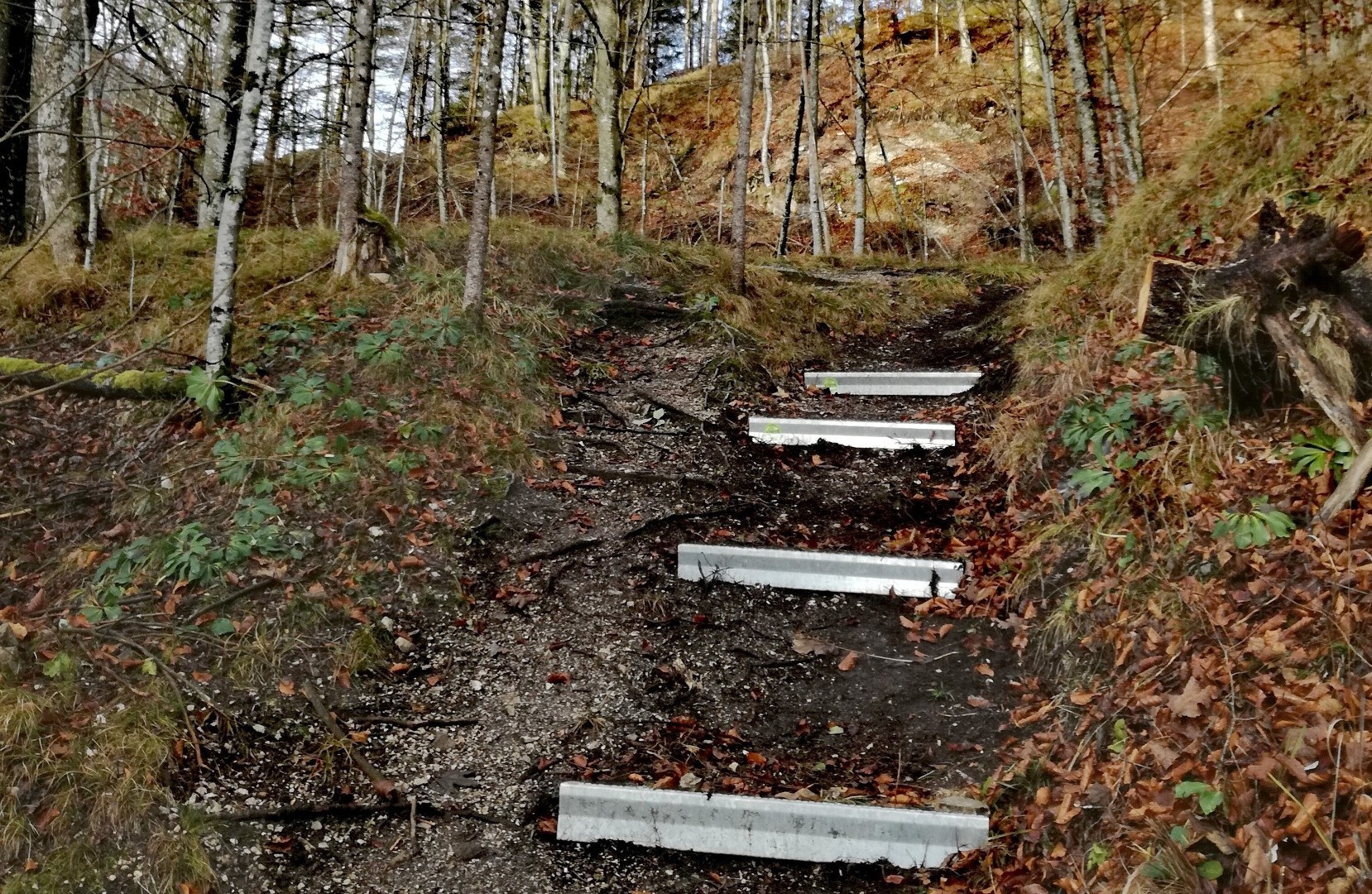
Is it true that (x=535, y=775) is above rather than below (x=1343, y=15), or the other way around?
below

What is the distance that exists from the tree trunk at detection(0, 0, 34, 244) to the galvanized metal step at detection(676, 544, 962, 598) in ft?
27.5

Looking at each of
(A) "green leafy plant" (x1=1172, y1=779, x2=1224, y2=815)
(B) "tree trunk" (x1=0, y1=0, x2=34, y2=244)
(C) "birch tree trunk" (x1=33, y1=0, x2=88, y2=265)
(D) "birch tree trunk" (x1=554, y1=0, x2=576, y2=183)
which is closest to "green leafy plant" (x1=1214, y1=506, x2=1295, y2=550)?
(A) "green leafy plant" (x1=1172, y1=779, x2=1224, y2=815)

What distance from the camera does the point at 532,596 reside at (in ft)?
15.8

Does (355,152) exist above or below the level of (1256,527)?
above

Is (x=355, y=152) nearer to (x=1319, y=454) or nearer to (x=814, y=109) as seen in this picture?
(x=1319, y=454)

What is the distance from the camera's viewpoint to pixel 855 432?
6.42m

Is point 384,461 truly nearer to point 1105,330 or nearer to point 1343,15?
point 1105,330

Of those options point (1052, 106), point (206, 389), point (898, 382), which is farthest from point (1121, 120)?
point (206, 389)

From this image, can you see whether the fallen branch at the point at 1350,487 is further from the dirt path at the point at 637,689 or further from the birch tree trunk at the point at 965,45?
the birch tree trunk at the point at 965,45

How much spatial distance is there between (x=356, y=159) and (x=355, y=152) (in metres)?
0.06

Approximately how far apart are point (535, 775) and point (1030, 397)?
4.45 metres

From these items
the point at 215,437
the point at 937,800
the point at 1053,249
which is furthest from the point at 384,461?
the point at 1053,249

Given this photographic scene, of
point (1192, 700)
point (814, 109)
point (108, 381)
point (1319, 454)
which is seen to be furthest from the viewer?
point (814, 109)

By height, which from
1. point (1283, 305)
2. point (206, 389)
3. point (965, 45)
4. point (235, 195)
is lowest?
point (206, 389)
